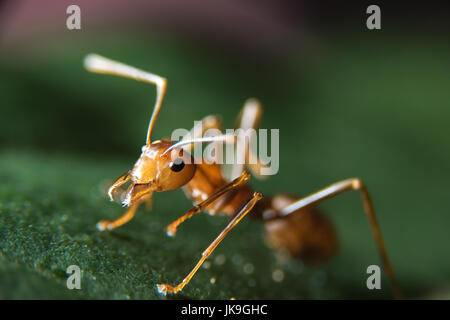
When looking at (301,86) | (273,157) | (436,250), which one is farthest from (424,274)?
(301,86)

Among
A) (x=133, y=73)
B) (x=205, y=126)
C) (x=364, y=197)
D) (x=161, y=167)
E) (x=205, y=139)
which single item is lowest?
(x=364, y=197)

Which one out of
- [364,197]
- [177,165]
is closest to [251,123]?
[364,197]

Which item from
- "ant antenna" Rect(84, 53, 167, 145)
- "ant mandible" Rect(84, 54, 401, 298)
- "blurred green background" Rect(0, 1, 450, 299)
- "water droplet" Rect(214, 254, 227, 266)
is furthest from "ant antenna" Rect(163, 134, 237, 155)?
"water droplet" Rect(214, 254, 227, 266)

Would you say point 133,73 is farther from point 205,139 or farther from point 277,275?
point 277,275

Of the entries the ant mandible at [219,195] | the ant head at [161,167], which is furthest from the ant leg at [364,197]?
the ant head at [161,167]

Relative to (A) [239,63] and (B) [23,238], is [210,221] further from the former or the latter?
(A) [239,63]

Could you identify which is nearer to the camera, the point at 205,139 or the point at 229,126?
the point at 205,139

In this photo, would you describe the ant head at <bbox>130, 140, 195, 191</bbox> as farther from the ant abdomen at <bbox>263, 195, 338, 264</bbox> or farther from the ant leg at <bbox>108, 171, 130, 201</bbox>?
the ant abdomen at <bbox>263, 195, 338, 264</bbox>
